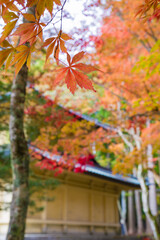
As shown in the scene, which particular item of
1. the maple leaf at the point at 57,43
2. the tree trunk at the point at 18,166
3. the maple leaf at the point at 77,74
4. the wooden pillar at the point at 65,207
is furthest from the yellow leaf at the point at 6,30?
the wooden pillar at the point at 65,207

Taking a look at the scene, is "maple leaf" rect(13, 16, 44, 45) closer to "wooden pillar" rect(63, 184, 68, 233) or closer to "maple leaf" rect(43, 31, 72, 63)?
"maple leaf" rect(43, 31, 72, 63)

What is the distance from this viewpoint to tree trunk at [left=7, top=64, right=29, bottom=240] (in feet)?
9.91

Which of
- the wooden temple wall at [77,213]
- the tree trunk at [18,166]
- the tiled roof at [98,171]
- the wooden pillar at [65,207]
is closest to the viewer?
the tree trunk at [18,166]

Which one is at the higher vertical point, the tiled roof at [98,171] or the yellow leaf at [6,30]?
the tiled roof at [98,171]

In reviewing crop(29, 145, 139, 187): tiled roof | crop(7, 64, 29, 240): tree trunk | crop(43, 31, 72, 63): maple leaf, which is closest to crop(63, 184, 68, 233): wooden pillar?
crop(29, 145, 139, 187): tiled roof

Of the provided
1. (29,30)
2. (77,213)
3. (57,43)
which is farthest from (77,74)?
(77,213)

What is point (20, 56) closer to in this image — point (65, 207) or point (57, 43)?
point (57, 43)

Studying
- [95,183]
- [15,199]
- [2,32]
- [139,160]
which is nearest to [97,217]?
[95,183]

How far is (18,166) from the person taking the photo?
3.20 meters

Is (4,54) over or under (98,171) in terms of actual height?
under

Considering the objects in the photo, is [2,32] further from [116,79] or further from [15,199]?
[116,79]

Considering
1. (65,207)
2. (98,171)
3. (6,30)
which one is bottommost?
(6,30)

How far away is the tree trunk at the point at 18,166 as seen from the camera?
9.91 ft

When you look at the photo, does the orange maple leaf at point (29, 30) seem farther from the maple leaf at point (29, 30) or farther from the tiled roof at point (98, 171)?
the tiled roof at point (98, 171)
